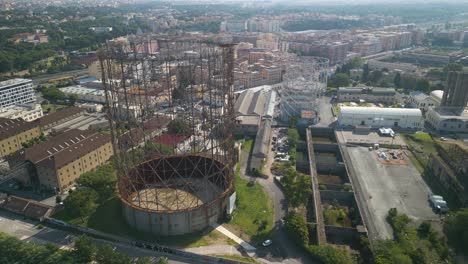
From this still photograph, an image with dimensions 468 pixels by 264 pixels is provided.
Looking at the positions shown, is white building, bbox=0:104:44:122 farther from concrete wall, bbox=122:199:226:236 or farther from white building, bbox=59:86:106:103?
concrete wall, bbox=122:199:226:236

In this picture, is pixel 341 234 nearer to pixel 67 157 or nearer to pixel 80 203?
pixel 80 203

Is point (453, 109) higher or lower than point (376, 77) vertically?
higher

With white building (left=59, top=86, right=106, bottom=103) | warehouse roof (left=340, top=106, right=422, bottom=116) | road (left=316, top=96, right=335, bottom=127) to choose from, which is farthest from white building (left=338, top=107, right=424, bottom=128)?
white building (left=59, top=86, right=106, bottom=103)

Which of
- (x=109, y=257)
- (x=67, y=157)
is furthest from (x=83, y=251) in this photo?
(x=67, y=157)

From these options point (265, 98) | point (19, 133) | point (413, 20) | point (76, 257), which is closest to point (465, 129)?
point (265, 98)

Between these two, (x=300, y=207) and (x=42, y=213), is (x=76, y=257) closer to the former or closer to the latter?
(x=42, y=213)

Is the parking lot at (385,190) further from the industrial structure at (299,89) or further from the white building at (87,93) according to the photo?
the white building at (87,93)
